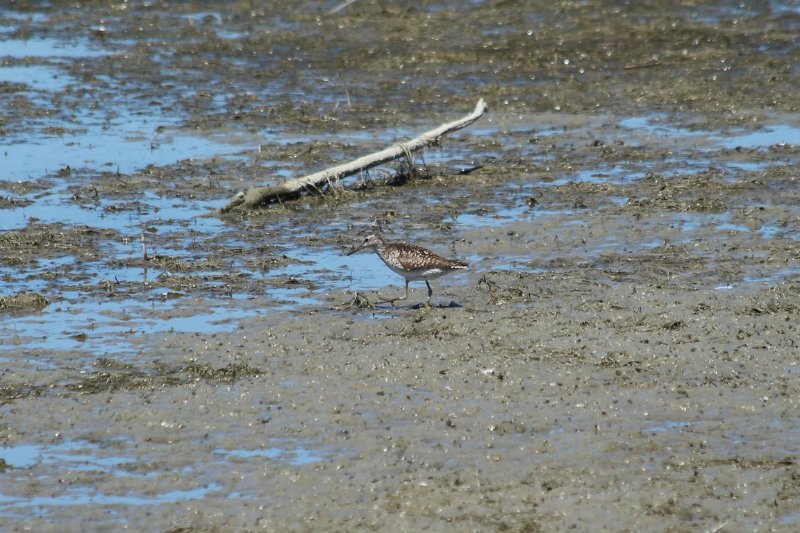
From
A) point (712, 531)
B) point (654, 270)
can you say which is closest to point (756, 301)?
point (654, 270)

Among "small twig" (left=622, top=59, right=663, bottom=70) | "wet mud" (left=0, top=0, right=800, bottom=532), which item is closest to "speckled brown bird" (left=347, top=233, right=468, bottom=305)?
"wet mud" (left=0, top=0, right=800, bottom=532)

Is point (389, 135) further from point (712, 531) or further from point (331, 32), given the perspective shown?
point (712, 531)

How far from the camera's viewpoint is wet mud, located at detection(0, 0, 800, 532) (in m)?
8.20

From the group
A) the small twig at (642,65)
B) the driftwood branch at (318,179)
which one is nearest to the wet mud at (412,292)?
the small twig at (642,65)

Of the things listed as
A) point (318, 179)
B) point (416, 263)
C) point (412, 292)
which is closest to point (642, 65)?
point (318, 179)

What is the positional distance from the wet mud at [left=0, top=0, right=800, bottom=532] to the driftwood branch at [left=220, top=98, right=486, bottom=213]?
213 millimetres

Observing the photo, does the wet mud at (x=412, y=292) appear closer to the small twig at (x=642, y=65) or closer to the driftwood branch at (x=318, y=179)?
the small twig at (x=642, y=65)

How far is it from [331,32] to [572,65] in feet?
15.7

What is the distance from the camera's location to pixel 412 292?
1238 cm

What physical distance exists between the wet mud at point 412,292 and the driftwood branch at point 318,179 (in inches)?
8.4

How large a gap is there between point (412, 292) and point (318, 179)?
327cm

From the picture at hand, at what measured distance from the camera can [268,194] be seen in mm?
14961

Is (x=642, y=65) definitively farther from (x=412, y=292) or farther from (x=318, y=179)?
(x=412, y=292)

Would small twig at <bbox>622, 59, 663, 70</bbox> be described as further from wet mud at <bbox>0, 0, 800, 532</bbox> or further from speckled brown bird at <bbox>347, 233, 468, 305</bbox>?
speckled brown bird at <bbox>347, 233, 468, 305</bbox>
